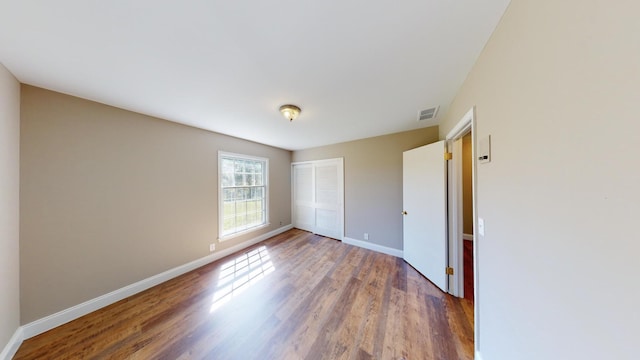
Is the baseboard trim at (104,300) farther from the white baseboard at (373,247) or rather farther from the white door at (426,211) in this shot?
the white door at (426,211)

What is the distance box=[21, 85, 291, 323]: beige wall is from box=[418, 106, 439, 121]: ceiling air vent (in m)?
3.28

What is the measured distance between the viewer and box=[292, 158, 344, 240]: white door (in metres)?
3.76

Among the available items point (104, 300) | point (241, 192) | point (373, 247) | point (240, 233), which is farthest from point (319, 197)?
point (104, 300)

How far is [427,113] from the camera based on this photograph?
7.48ft

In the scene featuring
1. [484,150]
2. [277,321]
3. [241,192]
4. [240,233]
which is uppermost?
[484,150]

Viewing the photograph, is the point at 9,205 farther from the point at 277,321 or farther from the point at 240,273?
the point at 277,321

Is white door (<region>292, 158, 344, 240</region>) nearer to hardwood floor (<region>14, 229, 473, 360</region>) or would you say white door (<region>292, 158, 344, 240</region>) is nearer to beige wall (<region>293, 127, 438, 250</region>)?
beige wall (<region>293, 127, 438, 250</region>)

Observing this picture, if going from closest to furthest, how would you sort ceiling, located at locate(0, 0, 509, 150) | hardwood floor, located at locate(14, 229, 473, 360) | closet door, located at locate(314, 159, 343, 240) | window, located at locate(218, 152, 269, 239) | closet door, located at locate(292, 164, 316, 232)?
1. ceiling, located at locate(0, 0, 509, 150)
2. hardwood floor, located at locate(14, 229, 473, 360)
3. window, located at locate(218, 152, 269, 239)
4. closet door, located at locate(314, 159, 343, 240)
5. closet door, located at locate(292, 164, 316, 232)

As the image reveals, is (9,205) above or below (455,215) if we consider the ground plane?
above

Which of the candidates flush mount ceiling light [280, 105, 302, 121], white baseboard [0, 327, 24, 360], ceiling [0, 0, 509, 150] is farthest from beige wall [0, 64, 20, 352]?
flush mount ceiling light [280, 105, 302, 121]

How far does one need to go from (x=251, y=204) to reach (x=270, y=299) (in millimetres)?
2063

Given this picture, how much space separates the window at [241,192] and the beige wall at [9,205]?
1.76 metres

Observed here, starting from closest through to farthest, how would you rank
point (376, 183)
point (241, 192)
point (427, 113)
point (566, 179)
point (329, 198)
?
1. point (566, 179)
2. point (427, 113)
3. point (376, 183)
4. point (241, 192)
5. point (329, 198)

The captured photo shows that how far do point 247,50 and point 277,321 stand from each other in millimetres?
2344
